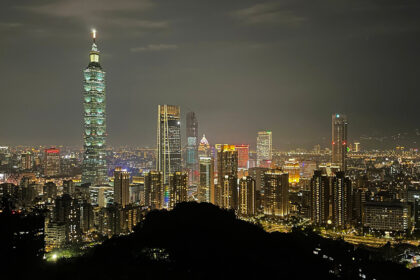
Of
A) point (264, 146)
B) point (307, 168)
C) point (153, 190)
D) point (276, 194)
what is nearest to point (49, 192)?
point (153, 190)

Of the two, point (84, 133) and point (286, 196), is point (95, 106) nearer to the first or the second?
point (84, 133)

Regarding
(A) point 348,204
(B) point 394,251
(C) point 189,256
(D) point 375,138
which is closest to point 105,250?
(C) point 189,256

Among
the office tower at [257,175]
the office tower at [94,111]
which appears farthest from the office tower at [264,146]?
the office tower at [94,111]

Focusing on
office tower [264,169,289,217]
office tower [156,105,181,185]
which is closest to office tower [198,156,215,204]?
office tower [264,169,289,217]

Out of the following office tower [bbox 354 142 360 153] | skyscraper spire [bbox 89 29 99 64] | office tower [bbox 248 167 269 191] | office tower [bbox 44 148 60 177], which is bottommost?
office tower [bbox 248 167 269 191]

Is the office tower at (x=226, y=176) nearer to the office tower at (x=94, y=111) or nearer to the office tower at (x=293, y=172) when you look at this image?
the office tower at (x=293, y=172)

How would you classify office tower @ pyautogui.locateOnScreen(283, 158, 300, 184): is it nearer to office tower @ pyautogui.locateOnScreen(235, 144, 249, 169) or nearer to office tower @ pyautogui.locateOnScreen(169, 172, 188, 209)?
office tower @ pyautogui.locateOnScreen(235, 144, 249, 169)

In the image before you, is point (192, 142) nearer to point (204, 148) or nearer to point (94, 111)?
point (204, 148)
